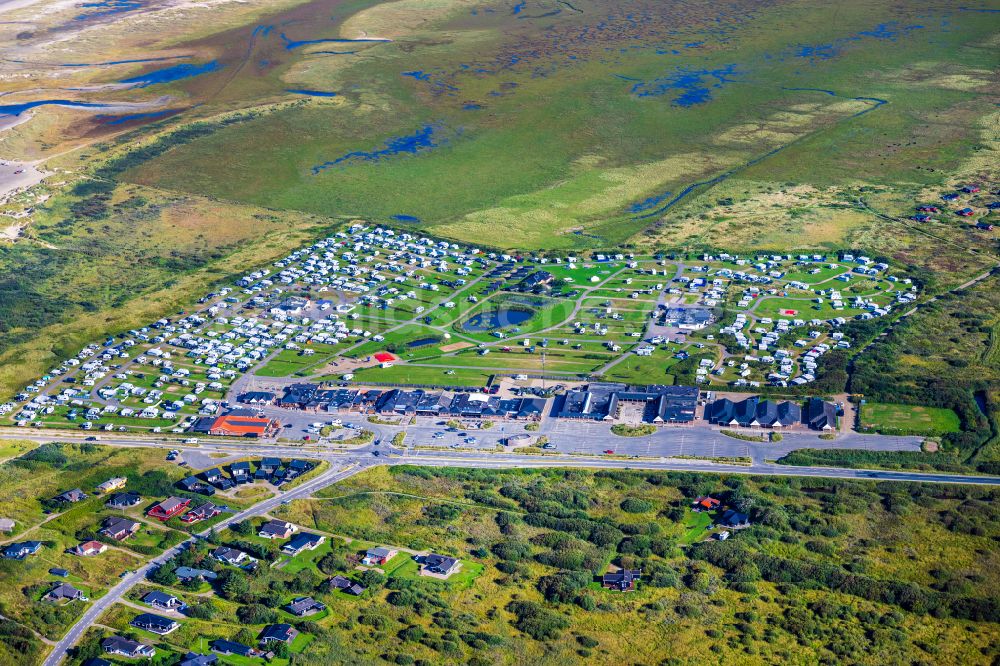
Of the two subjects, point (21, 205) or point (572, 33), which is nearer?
point (21, 205)

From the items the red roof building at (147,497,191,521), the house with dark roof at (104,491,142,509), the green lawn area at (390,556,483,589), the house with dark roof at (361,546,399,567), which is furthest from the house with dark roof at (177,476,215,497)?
the green lawn area at (390,556,483,589)

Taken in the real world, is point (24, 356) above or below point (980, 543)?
above

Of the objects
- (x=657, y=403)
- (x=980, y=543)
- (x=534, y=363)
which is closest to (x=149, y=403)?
(x=534, y=363)

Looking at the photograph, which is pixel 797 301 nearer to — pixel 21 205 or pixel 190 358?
pixel 190 358

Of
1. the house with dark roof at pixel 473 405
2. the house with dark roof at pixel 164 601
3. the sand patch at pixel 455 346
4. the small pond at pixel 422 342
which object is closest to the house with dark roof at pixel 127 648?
the house with dark roof at pixel 164 601

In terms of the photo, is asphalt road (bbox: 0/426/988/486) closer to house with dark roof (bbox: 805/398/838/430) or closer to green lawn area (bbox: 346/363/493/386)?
house with dark roof (bbox: 805/398/838/430)

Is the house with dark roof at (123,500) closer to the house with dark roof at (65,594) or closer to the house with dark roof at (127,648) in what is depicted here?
the house with dark roof at (65,594)
